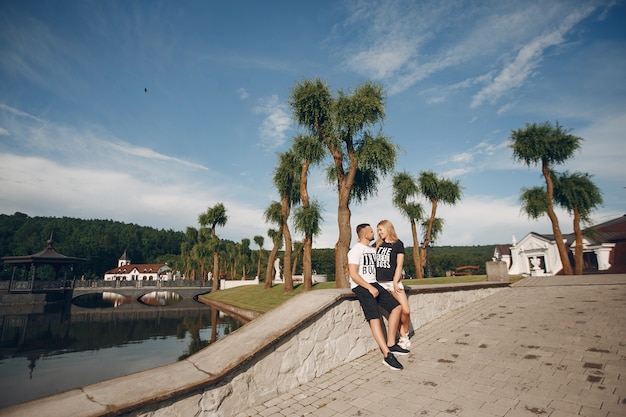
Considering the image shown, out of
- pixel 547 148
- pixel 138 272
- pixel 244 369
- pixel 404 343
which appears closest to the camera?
Result: pixel 244 369

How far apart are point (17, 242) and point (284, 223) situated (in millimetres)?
115707

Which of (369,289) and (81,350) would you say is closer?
(369,289)

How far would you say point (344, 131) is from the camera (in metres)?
16.7

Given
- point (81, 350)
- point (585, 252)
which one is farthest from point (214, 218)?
point (585, 252)

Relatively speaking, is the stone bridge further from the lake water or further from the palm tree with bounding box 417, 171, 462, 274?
the palm tree with bounding box 417, 171, 462, 274

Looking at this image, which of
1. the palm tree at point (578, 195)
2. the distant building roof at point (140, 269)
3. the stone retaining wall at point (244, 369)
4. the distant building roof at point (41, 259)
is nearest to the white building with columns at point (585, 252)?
the palm tree at point (578, 195)

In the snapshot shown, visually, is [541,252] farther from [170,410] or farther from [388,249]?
[170,410]

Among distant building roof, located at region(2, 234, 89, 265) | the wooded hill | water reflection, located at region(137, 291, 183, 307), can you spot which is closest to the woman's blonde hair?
water reflection, located at region(137, 291, 183, 307)

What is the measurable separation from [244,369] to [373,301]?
220cm

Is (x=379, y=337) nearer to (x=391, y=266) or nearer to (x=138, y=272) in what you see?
(x=391, y=266)

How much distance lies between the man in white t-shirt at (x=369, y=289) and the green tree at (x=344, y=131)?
9.74m

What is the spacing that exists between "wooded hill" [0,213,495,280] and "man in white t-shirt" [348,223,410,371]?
2202 inches

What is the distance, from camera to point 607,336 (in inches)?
217

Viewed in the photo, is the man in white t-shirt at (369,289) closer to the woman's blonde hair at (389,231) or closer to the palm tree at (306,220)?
the woman's blonde hair at (389,231)
